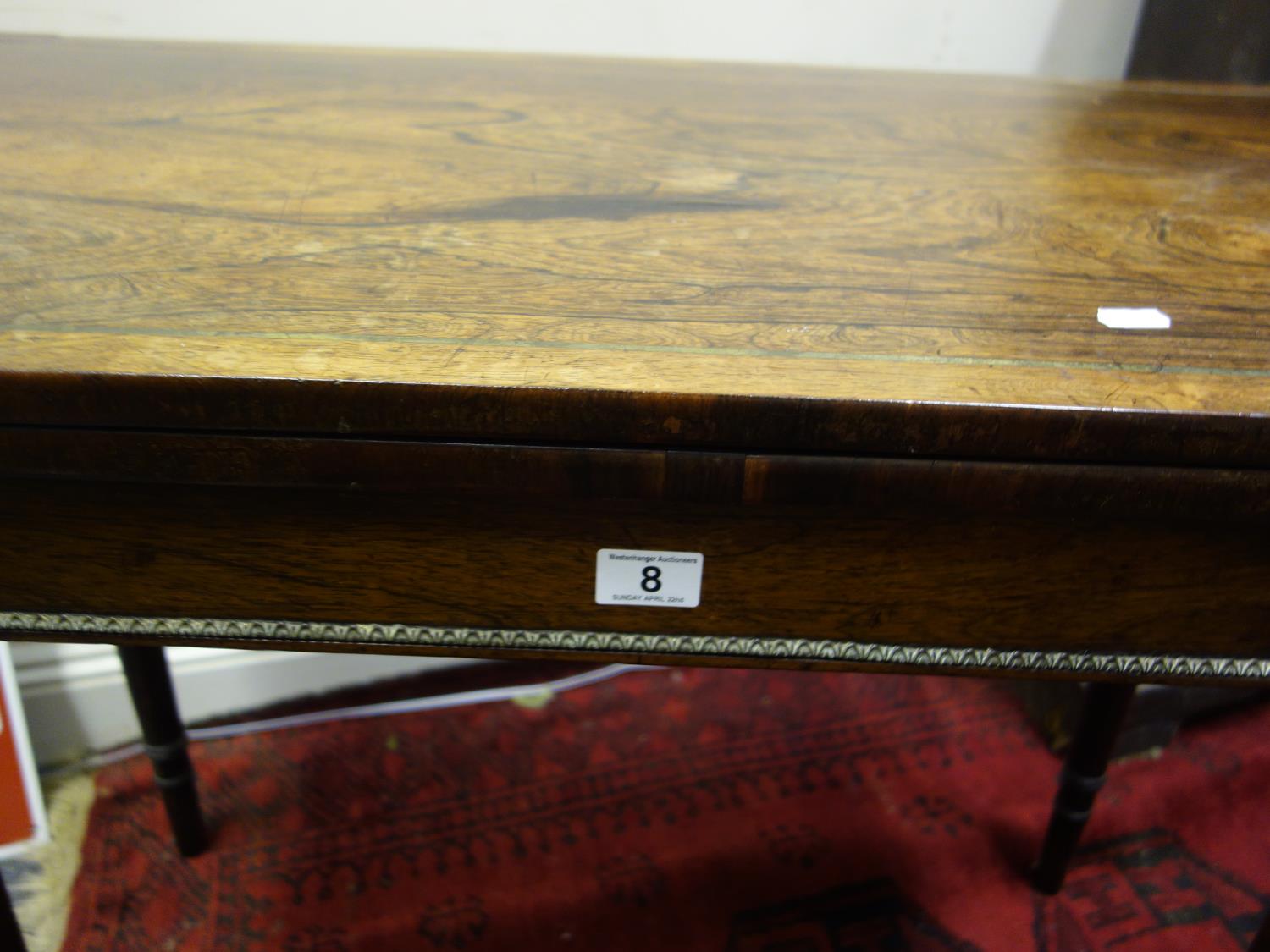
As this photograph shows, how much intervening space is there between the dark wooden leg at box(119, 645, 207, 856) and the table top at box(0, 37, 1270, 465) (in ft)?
1.38

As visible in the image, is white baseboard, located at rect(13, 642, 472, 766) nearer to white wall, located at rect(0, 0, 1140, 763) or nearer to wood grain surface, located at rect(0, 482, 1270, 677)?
white wall, located at rect(0, 0, 1140, 763)

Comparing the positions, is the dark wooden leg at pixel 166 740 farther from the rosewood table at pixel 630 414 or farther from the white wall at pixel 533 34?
the rosewood table at pixel 630 414

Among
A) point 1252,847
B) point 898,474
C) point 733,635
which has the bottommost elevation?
point 1252,847

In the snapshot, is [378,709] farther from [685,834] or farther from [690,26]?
[690,26]

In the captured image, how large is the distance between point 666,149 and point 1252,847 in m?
0.87

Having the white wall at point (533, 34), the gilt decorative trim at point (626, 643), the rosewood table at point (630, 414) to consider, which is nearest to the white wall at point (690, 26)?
the white wall at point (533, 34)

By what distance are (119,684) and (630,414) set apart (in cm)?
87

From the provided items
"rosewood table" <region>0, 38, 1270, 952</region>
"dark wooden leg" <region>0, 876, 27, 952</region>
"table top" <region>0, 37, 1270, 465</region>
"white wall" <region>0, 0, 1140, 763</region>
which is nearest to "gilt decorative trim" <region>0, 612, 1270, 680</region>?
"rosewood table" <region>0, 38, 1270, 952</region>

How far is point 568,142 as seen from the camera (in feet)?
2.20

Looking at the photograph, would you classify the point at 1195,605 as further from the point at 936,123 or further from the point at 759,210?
the point at 936,123

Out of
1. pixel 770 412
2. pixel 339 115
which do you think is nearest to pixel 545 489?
pixel 770 412

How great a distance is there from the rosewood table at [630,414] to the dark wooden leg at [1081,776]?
0.34 metres

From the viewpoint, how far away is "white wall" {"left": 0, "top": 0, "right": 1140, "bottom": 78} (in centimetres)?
93

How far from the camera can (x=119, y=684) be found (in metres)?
1.05
